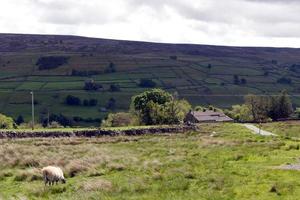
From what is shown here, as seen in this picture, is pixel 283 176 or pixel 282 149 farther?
pixel 282 149

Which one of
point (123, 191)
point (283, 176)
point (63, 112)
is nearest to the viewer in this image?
point (123, 191)

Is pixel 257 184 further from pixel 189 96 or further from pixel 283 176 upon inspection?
pixel 189 96

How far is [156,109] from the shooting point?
98.4 meters

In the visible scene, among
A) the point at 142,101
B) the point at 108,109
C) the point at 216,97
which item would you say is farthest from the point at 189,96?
the point at 142,101

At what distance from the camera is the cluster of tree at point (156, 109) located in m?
97.8

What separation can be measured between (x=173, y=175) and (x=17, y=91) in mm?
162816

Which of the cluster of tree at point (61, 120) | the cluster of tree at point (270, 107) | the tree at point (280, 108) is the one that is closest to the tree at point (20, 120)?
the cluster of tree at point (61, 120)

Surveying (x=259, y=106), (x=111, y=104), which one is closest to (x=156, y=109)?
(x=259, y=106)

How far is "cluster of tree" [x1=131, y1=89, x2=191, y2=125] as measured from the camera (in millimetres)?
97750

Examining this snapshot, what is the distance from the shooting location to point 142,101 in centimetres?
10306

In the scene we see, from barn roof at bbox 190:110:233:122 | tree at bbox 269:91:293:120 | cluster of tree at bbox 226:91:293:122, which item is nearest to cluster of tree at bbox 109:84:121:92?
barn roof at bbox 190:110:233:122

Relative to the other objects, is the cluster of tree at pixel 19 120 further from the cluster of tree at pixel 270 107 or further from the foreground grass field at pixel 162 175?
the foreground grass field at pixel 162 175

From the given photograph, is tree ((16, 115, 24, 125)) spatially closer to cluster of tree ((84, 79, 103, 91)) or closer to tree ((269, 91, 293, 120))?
cluster of tree ((84, 79, 103, 91))

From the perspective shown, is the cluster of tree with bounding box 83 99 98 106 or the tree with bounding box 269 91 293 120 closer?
the tree with bounding box 269 91 293 120
